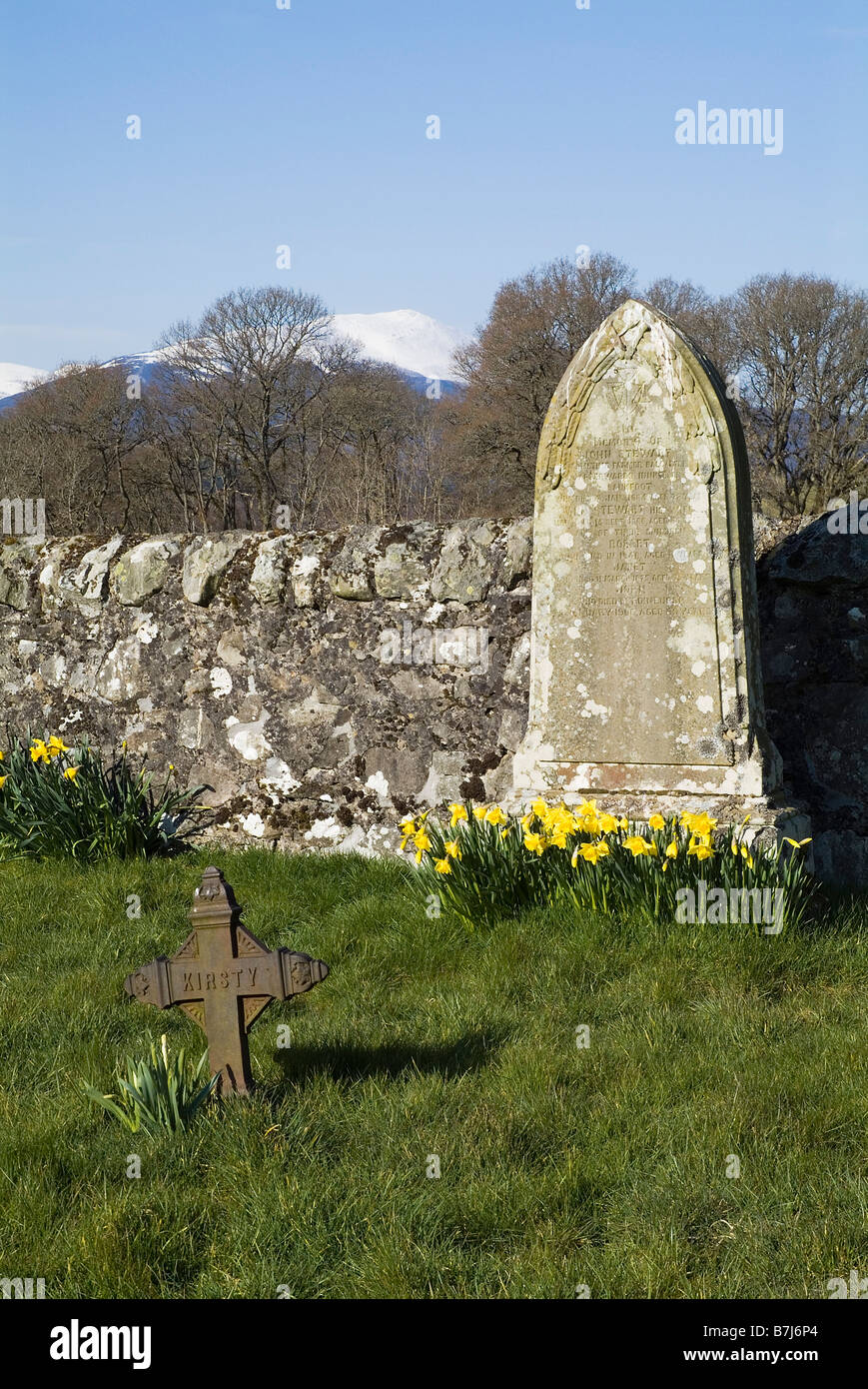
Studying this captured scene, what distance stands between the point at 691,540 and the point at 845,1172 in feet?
9.35

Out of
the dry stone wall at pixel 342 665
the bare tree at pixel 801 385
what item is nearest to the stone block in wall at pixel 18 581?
the dry stone wall at pixel 342 665

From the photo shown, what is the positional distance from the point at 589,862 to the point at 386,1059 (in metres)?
1.37

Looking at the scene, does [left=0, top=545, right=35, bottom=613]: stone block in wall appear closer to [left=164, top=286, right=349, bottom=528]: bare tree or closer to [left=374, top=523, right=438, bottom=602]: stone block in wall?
[left=374, top=523, right=438, bottom=602]: stone block in wall

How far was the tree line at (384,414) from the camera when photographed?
29109 mm

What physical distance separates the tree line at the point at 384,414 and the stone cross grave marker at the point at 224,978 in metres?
22.6

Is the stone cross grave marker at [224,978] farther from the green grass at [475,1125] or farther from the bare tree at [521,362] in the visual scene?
the bare tree at [521,362]

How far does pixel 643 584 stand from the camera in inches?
204

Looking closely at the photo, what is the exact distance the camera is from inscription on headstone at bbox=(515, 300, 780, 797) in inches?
198

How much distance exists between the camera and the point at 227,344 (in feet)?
108

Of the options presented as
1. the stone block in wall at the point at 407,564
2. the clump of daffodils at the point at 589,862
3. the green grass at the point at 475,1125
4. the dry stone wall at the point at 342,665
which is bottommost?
the green grass at the point at 475,1125

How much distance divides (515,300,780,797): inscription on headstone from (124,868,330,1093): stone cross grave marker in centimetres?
233

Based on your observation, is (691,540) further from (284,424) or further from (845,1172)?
(284,424)

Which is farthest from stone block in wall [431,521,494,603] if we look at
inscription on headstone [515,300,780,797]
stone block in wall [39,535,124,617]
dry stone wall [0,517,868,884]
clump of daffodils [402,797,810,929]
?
stone block in wall [39,535,124,617]

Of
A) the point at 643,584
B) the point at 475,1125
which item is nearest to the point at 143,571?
the point at 643,584
